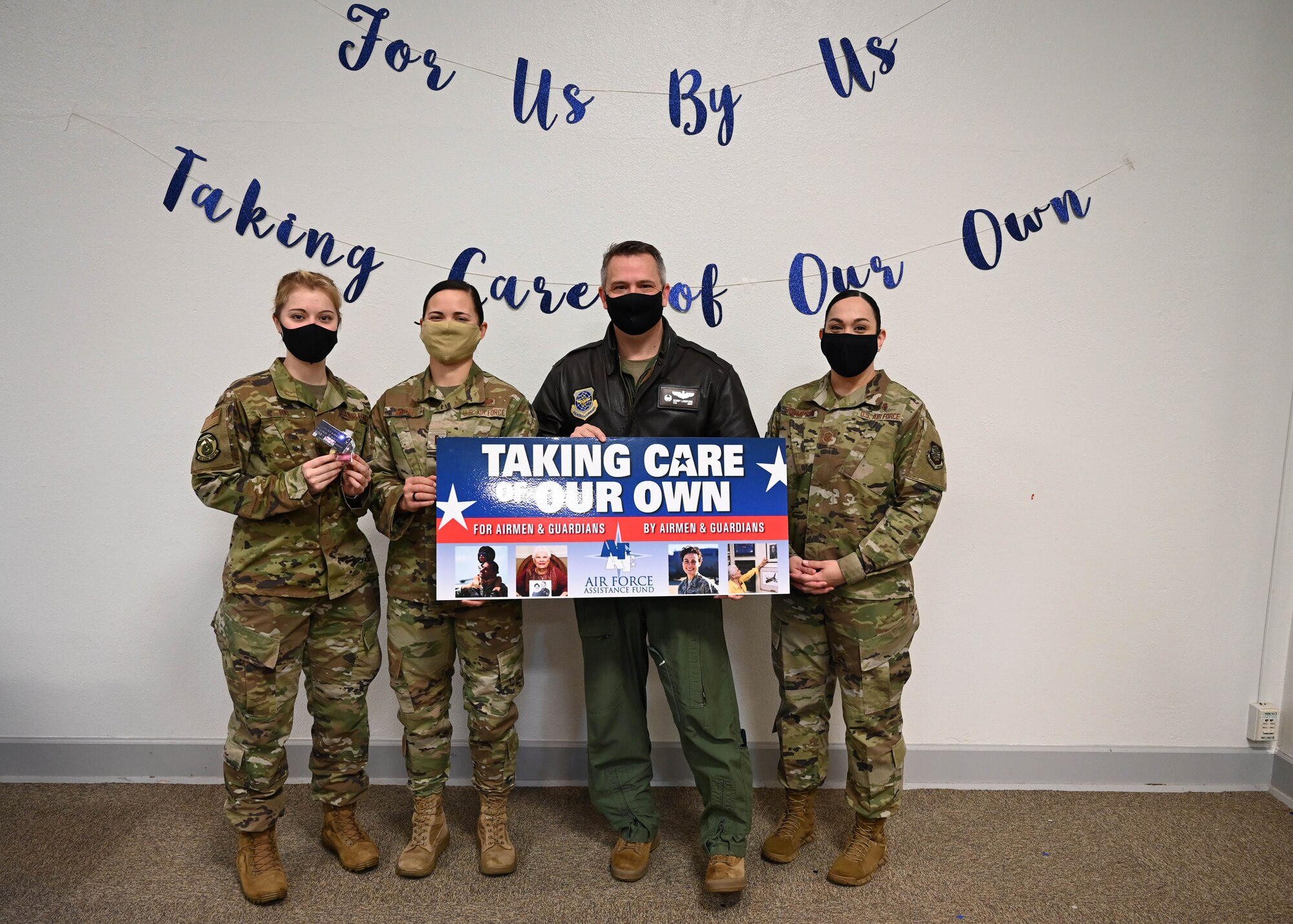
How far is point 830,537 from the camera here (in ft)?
6.98

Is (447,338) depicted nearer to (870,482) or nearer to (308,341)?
(308,341)

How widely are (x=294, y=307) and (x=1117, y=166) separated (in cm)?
279

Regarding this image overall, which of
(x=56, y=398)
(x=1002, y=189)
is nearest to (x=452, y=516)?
(x=56, y=398)

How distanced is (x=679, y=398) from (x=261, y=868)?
1.78m

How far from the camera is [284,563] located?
1.99 m

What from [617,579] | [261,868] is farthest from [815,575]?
[261,868]

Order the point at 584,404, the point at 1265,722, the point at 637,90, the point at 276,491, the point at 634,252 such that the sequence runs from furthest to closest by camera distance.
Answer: the point at 1265,722, the point at 637,90, the point at 584,404, the point at 634,252, the point at 276,491

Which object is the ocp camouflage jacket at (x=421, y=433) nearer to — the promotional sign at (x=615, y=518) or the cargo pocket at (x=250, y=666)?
the promotional sign at (x=615, y=518)

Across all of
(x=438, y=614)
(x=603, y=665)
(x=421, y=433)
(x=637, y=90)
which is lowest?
(x=603, y=665)

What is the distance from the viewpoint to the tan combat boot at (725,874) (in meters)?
1.98

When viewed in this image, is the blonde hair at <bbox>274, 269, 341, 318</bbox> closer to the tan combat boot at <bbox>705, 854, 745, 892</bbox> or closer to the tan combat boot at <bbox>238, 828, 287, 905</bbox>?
the tan combat boot at <bbox>238, 828, 287, 905</bbox>

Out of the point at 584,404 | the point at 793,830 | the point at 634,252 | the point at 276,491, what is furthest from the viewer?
the point at 793,830

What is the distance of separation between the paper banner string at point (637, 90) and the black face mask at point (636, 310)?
3.20 feet

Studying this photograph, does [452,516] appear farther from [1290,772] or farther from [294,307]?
[1290,772]
